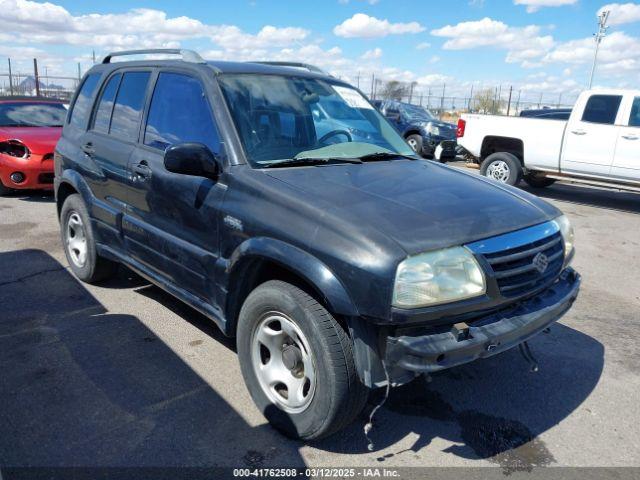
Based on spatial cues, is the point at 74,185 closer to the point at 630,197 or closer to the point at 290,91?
the point at 290,91

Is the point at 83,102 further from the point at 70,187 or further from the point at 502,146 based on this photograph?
the point at 502,146

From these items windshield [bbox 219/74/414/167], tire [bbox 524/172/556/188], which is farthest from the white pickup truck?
windshield [bbox 219/74/414/167]

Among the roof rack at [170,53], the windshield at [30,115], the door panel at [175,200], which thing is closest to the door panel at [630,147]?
the roof rack at [170,53]

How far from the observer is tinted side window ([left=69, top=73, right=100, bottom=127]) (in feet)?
15.3

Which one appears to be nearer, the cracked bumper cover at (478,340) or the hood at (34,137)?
the cracked bumper cover at (478,340)

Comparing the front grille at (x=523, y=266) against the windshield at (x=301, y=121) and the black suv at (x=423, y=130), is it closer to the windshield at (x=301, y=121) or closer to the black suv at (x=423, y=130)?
the windshield at (x=301, y=121)

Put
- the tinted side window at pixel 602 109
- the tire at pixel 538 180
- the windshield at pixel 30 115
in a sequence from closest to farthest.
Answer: the windshield at pixel 30 115
the tinted side window at pixel 602 109
the tire at pixel 538 180

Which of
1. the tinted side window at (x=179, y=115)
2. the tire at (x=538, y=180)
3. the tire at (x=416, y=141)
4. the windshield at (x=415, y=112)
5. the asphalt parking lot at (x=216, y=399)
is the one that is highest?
the tinted side window at (x=179, y=115)

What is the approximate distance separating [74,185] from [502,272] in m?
3.75

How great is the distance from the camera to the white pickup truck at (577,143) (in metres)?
9.21

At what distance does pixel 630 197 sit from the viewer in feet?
37.9

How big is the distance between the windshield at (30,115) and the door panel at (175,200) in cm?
644

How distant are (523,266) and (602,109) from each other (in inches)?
332

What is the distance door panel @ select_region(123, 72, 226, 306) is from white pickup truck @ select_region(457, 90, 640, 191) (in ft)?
27.6
